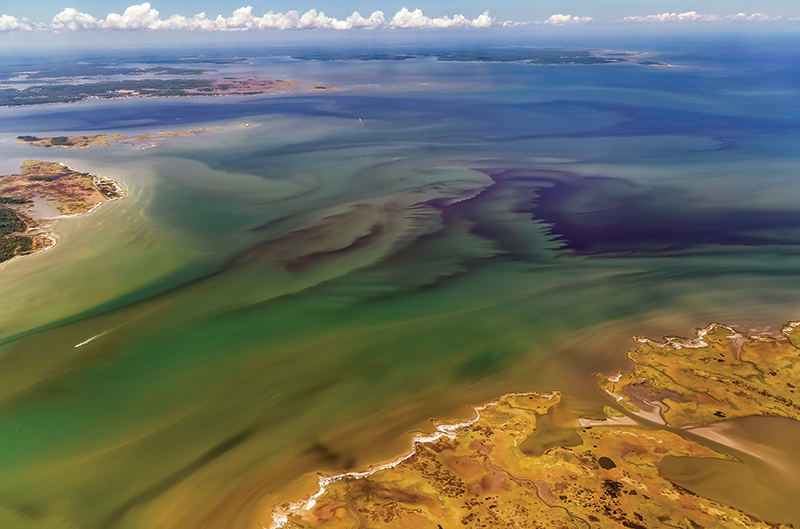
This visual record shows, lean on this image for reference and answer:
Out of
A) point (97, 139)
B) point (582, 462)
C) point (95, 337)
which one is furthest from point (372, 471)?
point (97, 139)

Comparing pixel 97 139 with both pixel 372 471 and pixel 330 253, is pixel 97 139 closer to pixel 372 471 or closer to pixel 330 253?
pixel 330 253

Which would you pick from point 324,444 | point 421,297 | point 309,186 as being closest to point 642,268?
point 421,297

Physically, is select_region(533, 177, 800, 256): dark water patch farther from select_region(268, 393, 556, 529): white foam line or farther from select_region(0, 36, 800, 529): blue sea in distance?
select_region(268, 393, 556, 529): white foam line

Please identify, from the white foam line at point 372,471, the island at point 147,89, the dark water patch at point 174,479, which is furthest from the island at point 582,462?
the island at point 147,89

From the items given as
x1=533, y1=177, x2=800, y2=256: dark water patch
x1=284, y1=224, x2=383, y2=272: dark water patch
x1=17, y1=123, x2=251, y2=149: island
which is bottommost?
x1=284, y1=224, x2=383, y2=272: dark water patch

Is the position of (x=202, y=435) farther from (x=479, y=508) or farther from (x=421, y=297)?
(x=421, y=297)

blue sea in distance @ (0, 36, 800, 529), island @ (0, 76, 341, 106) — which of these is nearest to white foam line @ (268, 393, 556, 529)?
blue sea in distance @ (0, 36, 800, 529)

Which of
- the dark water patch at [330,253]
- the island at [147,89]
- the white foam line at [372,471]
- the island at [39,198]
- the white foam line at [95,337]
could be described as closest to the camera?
the white foam line at [372,471]

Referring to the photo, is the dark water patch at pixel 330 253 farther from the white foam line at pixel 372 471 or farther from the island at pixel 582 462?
the island at pixel 582 462
